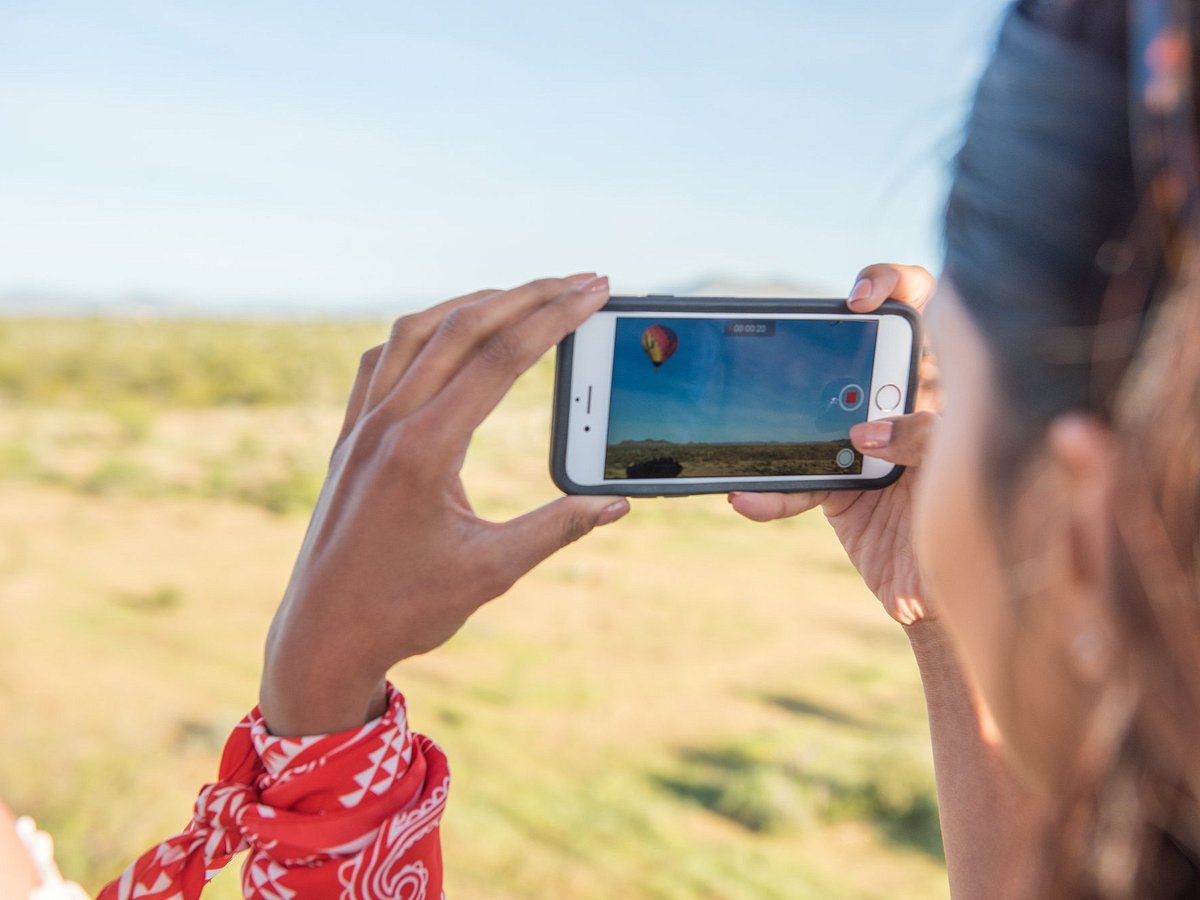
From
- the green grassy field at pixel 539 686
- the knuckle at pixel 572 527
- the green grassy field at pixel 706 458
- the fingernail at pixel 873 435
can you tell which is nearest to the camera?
the knuckle at pixel 572 527

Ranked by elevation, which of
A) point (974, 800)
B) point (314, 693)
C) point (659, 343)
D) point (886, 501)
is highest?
point (659, 343)

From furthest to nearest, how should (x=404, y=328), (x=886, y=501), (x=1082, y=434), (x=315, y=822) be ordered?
1. (x=886, y=501)
2. (x=404, y=328)
3. (x=315, y=822)
4. (x=1082, y=434)

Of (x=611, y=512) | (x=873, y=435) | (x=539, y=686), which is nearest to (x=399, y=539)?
(x=611, y=512)

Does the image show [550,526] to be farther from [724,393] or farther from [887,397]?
[887,397]

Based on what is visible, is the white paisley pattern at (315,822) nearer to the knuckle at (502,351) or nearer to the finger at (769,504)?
the knuckle at (502,351)

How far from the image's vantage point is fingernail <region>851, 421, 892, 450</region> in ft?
4.37

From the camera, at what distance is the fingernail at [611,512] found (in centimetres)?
117

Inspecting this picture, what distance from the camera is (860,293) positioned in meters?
1.42

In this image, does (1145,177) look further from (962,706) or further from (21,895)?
(21,895)

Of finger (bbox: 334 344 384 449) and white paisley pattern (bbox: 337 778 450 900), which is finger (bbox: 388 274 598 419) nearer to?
finger (bbox: 334 344 384 449)

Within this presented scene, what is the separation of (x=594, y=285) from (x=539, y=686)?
5834 millimetres

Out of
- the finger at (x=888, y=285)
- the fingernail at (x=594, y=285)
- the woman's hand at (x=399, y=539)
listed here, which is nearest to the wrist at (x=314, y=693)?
the woman's hand at (x=399, y=539)

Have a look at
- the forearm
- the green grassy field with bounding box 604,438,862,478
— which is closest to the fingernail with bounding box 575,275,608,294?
the green grassy field with bounding box 604,438,862,478

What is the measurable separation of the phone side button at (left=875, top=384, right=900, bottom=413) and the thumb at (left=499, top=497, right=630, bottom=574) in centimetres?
52
